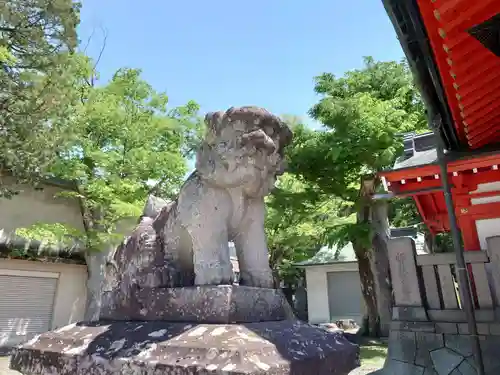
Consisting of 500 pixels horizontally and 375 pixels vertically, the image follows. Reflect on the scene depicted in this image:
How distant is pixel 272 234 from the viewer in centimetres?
1354

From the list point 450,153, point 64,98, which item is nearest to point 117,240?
point 64,98

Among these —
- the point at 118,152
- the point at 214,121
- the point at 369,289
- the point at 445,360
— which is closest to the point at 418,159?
the point at 445,360

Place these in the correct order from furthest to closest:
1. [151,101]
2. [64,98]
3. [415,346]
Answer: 1. [151,101]
2. [64,98]
3. [415,346]

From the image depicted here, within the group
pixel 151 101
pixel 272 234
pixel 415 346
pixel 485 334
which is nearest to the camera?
pixel 485 334

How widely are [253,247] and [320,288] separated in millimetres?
16230

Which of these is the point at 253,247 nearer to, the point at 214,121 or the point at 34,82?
the point at 214,121

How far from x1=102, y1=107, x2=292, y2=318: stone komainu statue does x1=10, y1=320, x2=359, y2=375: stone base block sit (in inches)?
10.8

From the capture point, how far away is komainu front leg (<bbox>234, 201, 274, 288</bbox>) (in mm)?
2033

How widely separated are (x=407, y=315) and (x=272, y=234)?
320 inches

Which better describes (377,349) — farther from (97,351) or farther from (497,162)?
(97,351)

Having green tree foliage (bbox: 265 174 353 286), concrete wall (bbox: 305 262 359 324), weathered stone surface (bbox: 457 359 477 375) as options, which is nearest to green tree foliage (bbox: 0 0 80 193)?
green tree foliage (bbox: 265 174 353 286)

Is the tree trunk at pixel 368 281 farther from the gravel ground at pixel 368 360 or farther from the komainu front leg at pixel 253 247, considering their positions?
the komainu front leg at pixel 253 247

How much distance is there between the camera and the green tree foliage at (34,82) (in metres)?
7.93

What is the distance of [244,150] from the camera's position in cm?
183
